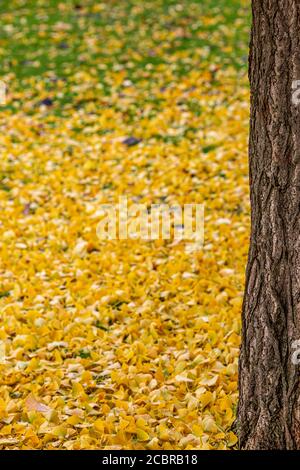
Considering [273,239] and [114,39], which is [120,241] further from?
[114,39]

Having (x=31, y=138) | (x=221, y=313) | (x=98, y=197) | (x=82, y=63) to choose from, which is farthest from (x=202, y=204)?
(x=82, y=63)

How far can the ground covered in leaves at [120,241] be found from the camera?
3688 mm

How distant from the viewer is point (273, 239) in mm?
3064

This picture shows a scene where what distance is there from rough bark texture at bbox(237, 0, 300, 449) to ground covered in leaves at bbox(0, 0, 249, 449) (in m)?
0.32

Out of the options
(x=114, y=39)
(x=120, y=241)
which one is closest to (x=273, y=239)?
(x=120, y=241)

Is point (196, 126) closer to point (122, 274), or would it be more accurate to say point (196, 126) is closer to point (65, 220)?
point (65, 220)

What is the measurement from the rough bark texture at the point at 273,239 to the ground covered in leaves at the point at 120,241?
1.04 feet

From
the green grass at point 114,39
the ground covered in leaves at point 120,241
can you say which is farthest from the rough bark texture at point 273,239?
the green grass at point 114,39

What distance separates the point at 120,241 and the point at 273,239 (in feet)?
9.18

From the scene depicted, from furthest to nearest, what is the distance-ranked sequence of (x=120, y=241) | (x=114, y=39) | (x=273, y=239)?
(x=114, y=39) → (x=120, y=241) → (x=273, y=239)

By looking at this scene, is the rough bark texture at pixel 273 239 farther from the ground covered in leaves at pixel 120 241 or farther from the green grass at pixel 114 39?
the green grass at pixel 114 39

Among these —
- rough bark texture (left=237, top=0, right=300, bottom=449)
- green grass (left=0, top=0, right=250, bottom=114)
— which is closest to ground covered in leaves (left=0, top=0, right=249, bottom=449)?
green grass (left=0, top=0, right=250, bottom=114)

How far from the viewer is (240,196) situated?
21.1ft

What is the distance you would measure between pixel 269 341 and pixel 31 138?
5.70 meters
